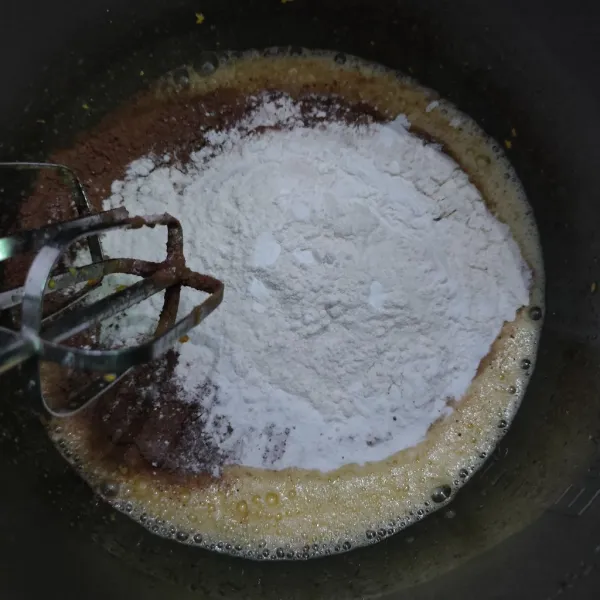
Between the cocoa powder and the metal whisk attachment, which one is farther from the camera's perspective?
the cocoa powder

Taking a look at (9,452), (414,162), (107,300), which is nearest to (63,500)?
(9,452)

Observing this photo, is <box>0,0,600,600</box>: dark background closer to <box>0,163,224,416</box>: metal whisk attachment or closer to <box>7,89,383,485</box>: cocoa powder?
<box>7,89,383,485</box>: cocoa powder

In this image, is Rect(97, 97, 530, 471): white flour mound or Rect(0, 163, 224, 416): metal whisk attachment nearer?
Rect(0, 163, 224, 416): metal whisk attachment

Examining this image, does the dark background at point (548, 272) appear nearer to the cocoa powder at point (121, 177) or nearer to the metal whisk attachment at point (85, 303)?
the cocoa powder at point (121, 177)

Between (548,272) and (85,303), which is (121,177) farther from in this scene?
(548,272)

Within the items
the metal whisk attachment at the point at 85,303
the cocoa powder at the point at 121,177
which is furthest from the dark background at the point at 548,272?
the metal whisk attachment at the point at 85,303

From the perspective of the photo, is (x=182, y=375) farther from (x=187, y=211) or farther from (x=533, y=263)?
(x=533, y=263)

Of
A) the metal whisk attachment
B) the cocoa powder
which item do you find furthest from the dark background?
the metal whisk attachment
